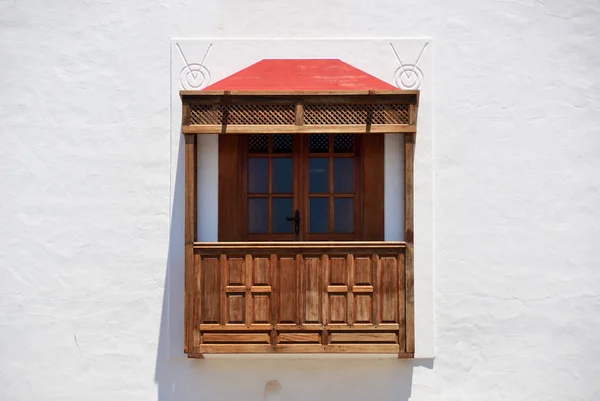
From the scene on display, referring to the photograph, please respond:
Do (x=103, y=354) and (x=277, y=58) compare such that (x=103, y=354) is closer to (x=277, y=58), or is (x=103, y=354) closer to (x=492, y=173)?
(x=277, y=58)

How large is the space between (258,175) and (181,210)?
2.34 ft

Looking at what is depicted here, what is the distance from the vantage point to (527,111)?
6.25 metres

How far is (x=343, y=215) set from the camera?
252 inches

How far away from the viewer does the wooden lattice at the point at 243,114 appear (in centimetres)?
590

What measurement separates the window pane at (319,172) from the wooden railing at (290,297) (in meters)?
0.71

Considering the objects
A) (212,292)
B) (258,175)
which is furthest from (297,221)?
(212,292)

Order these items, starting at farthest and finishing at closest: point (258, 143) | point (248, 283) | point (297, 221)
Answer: point (258, 143)
point (297, 221)
point (248, 283)

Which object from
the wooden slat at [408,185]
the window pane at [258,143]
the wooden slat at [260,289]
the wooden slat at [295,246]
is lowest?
the wooden slat at [260,289]

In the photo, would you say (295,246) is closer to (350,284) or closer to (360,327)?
(350,284)

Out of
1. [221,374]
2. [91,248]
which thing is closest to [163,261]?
[91,248]

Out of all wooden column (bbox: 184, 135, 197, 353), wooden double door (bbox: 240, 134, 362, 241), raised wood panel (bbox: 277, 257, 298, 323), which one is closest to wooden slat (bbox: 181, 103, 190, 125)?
wooden column (bbox: 184, 135, 197, 353)

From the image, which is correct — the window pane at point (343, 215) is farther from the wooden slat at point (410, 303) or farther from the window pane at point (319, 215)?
the wooden slat at point (410, 303)

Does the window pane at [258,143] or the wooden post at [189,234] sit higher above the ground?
the window pane at [258,143]

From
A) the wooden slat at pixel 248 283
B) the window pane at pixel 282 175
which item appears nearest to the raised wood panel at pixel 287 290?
the wooden slat at pixel 248 283
